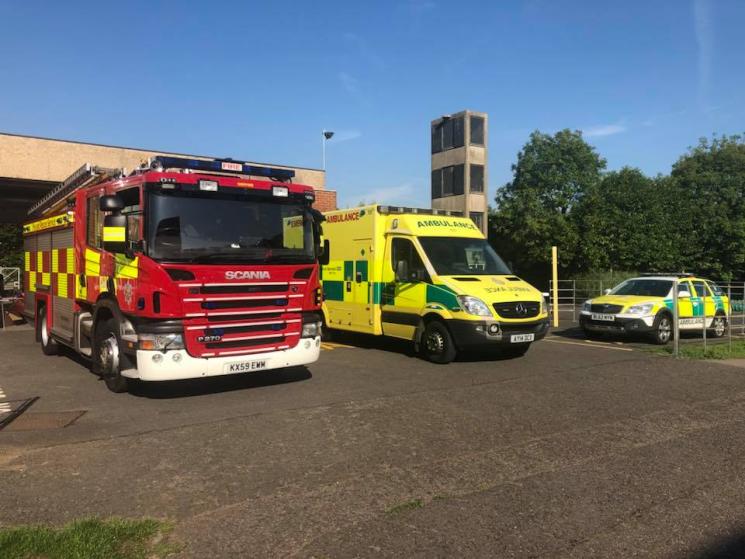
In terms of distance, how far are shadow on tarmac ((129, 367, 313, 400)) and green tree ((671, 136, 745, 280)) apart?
33.2 metres

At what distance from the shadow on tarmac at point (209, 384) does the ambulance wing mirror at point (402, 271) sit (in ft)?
8.48

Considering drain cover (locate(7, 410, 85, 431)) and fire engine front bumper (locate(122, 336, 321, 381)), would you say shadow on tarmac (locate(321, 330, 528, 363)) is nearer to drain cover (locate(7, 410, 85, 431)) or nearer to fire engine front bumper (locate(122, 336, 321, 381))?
A: fire engine front bumper (locate(122, 336, 321, 381))

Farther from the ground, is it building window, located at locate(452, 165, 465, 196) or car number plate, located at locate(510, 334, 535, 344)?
building window, located at locate(452, 165, 465, 196)

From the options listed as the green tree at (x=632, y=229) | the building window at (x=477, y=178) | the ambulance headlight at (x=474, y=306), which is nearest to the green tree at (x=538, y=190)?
the green tree at (x=632, y=229)

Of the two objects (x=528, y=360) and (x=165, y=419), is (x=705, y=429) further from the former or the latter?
(x=165, y=419)

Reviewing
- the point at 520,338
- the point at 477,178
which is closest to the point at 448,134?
the point at 477,178

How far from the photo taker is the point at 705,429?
243 inches

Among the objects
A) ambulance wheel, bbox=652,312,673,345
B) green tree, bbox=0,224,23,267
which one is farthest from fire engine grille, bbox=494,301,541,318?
green tree, bbox=0,224,23,267

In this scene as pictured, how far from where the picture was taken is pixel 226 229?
725 cm

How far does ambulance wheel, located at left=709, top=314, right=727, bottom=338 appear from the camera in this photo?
14.9 m

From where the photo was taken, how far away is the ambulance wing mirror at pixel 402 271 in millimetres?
10664

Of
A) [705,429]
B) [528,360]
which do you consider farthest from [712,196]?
[705,429]

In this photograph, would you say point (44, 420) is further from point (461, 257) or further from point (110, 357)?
point (461, 257)

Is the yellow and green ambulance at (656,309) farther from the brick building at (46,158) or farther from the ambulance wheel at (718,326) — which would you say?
the brick building at (46,158)
